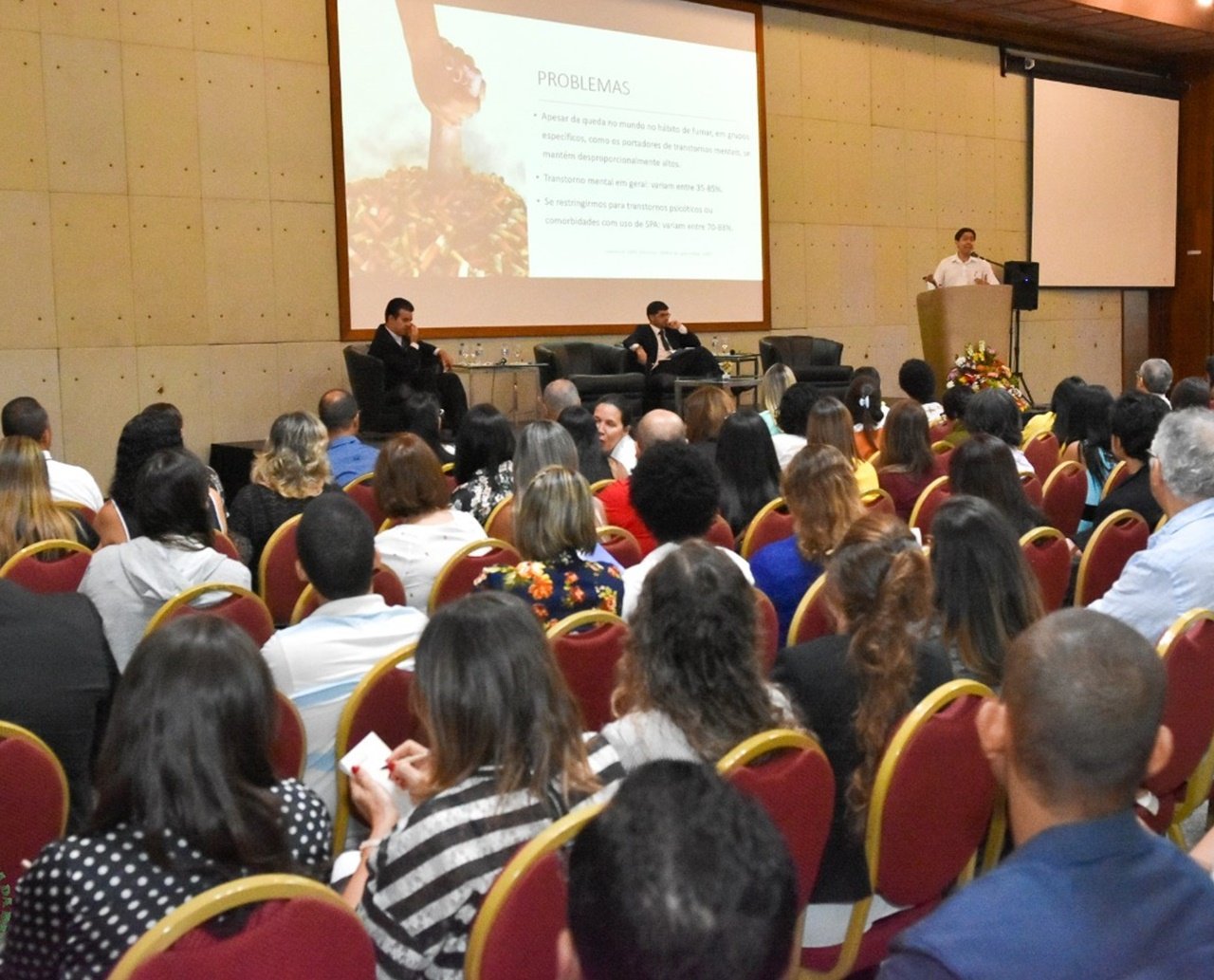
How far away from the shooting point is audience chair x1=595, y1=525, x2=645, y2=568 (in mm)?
3998

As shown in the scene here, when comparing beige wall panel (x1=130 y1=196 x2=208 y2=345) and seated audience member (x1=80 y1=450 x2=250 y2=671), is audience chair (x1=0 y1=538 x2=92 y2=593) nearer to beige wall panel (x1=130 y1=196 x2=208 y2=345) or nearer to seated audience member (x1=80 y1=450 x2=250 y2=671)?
seated audience member (x1=80 y1=450 x2=250 y2=671)

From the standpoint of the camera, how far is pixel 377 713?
2488mm

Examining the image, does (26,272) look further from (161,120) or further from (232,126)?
(232,126)

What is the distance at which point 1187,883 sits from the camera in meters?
1.20

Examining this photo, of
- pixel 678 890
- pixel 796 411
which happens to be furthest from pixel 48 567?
pixel 796 411

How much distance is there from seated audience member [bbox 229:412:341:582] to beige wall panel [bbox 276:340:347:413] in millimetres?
4365

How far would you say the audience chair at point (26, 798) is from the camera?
2.07m

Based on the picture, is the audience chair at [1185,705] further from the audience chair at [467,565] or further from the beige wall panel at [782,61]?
the beige wall panel at [782,61]

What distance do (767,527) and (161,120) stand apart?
5949 mm

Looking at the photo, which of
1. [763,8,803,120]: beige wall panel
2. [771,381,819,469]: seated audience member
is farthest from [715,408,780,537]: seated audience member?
[763,8,803,120]: beige wall panel

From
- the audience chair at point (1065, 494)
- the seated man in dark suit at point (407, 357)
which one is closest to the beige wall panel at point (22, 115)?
the seated man in dark suit at point (407, 357)

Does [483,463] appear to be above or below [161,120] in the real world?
below

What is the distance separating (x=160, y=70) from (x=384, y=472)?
5632 mm

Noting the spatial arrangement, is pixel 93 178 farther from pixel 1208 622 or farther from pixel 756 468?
pixel 1208 622
